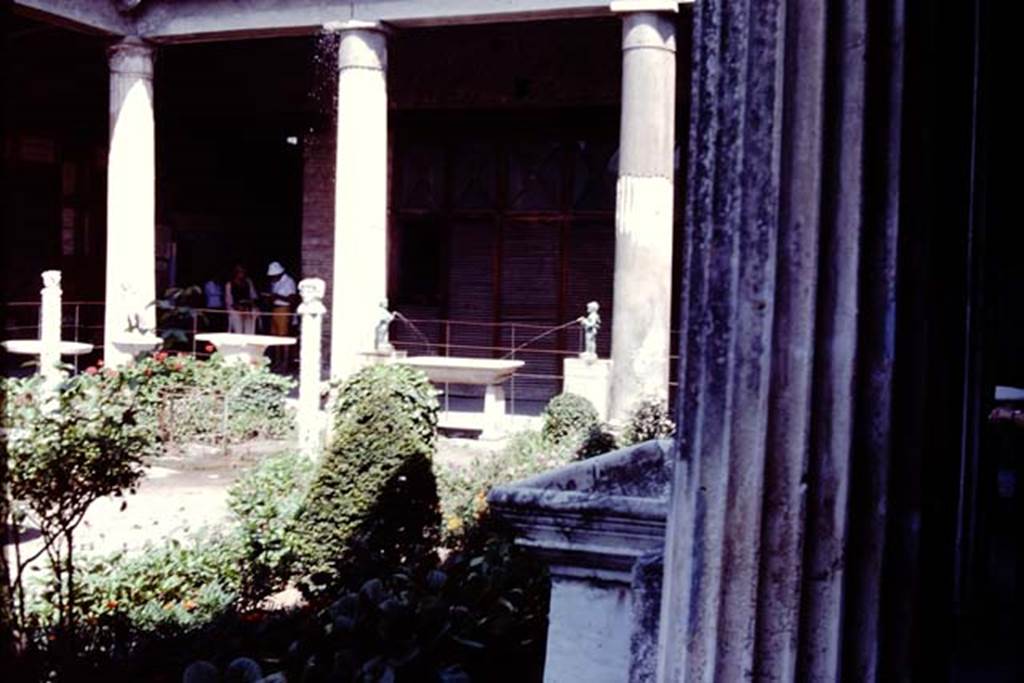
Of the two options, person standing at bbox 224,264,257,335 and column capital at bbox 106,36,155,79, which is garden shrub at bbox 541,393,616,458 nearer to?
column capital at bbox 106,36,155,79

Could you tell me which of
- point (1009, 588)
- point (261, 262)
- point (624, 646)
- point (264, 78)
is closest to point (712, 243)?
point (624, 646)

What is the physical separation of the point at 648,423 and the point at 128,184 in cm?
645

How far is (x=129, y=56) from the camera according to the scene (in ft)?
40.5

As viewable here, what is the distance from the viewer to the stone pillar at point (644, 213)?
1034 cm

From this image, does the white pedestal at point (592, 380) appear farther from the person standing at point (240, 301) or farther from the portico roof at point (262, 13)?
the person standing at point (240, 301)

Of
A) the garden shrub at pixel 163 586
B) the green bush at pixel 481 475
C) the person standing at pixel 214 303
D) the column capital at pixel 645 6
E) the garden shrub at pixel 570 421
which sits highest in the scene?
the column capital at pixel 645 6

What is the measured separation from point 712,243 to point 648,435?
7.58 metres

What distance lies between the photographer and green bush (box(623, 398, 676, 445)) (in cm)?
917

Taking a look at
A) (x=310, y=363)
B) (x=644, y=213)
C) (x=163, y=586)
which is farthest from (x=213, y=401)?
(x=163, y=586)

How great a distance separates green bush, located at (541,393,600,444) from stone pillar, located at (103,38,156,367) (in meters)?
4.72

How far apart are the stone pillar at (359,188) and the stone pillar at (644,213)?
2.53 meters

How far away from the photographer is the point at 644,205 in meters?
10.4

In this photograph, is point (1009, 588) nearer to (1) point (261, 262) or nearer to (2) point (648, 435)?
(2) point (648, 435)

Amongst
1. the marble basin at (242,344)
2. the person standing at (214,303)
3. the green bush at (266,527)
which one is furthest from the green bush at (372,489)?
the person standing at (214,303)
